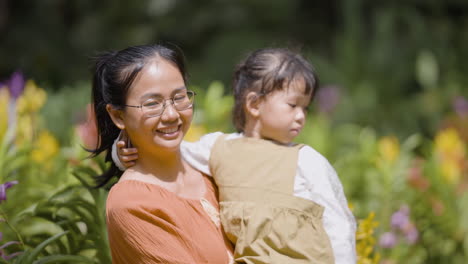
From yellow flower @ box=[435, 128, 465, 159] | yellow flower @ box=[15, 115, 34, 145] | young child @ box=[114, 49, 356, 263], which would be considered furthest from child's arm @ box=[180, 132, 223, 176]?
yellow flower @ box=[435, 128, 465, 159]

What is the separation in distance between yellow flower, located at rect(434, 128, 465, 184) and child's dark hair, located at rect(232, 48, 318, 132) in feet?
7.45

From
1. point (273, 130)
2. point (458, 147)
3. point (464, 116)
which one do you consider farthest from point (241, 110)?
point (464, 116)

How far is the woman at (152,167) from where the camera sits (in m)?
1.65

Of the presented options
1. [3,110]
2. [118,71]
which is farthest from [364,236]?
[3,110]

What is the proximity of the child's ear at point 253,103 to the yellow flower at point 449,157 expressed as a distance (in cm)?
235

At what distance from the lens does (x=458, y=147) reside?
4.48 metres

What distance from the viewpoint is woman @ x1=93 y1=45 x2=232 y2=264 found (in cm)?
165

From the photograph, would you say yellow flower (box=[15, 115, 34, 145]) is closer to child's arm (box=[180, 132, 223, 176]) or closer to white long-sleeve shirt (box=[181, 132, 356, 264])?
child's arm (box=[180, 132, 223, 176])

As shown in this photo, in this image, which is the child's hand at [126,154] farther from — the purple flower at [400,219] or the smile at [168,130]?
the purple flower at [400,219]

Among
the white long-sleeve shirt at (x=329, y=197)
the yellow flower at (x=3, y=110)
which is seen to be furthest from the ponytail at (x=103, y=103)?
the yellow flower at (x=3, y=110)

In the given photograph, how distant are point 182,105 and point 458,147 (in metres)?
3.34

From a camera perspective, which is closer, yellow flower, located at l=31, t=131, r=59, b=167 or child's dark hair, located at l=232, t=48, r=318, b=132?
child's dark hair, located at l=232, t=48, r=318, b=132

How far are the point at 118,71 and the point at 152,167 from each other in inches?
12.8

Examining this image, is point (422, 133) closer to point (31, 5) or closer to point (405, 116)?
point (405, 116)
